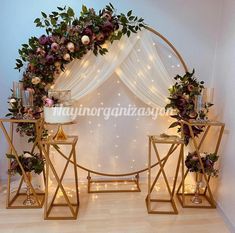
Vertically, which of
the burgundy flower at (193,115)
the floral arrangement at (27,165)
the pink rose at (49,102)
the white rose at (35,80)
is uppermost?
the white rose at (35,80)

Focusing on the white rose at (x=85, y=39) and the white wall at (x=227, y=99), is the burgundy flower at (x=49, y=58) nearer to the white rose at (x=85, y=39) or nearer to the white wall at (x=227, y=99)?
the white rose at (x=85, y=39)

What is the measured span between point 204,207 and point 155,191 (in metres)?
0.53

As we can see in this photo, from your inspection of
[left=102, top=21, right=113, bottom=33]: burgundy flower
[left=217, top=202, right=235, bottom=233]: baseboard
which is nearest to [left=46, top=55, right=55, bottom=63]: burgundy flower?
[left=102, top=21, right=113, bottom=33]: burgundy flower

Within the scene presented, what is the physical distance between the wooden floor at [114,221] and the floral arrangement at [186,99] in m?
0.81

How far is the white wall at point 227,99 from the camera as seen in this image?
2234 millimetres

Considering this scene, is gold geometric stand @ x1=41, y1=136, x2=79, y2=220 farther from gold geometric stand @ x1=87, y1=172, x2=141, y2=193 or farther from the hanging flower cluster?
the hanging flower cluster

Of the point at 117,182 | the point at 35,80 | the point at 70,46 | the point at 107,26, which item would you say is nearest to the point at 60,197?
the point at 117,182

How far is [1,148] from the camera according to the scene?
9.16 feet

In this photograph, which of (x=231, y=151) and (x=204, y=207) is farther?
(x=204, y=207)

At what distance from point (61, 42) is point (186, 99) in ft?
4.21

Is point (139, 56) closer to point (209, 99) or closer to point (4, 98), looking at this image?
point (209, 99)

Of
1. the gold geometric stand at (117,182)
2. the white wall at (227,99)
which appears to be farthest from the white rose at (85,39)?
the gold geometric stand at (117,182)

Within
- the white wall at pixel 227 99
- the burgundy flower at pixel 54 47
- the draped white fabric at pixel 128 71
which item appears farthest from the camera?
the draped white fabric at pixel 128 71

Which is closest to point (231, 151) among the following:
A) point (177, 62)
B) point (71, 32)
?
point (177, 62)
